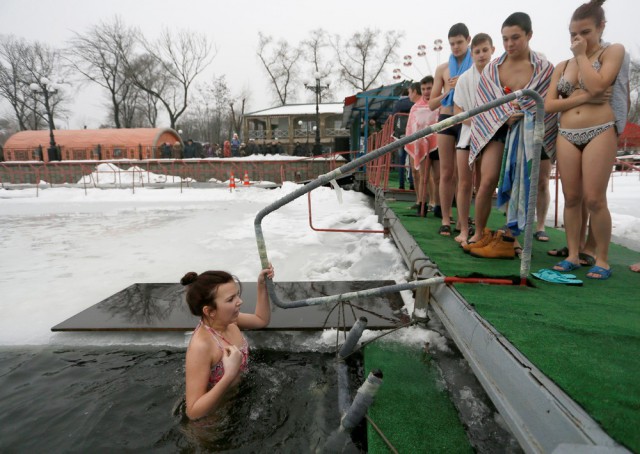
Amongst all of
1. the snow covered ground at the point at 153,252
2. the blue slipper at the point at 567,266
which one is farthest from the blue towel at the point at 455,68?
the blue slipper at the point at 567,266

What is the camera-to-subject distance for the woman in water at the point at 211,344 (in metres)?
1.90

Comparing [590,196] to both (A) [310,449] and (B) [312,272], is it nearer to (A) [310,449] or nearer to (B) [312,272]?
(A) [310,449]

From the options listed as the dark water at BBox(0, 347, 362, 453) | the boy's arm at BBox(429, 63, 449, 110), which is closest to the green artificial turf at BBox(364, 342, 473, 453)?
the dark water at BBox(0, 347, 362, 453)

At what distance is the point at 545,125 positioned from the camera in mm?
3191

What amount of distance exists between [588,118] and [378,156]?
172cm

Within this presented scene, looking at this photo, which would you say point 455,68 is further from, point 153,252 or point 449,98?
point 153,252

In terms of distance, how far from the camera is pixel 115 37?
1265 inches

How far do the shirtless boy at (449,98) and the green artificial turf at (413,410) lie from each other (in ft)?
7.21

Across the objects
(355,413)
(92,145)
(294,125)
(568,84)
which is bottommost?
(355,413)

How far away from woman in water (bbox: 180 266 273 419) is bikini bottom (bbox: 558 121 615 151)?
2349 mm

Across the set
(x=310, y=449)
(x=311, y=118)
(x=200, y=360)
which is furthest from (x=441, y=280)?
(x=311, y=118)

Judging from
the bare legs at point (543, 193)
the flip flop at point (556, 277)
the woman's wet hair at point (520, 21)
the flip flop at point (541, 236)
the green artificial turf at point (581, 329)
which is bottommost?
the green artificial turf at point (581, 329)

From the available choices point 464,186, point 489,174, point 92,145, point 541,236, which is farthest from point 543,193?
point 92,145

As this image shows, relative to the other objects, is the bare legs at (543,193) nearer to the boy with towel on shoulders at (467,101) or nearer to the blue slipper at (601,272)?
the boy with towel on shoulders at (467,101)
